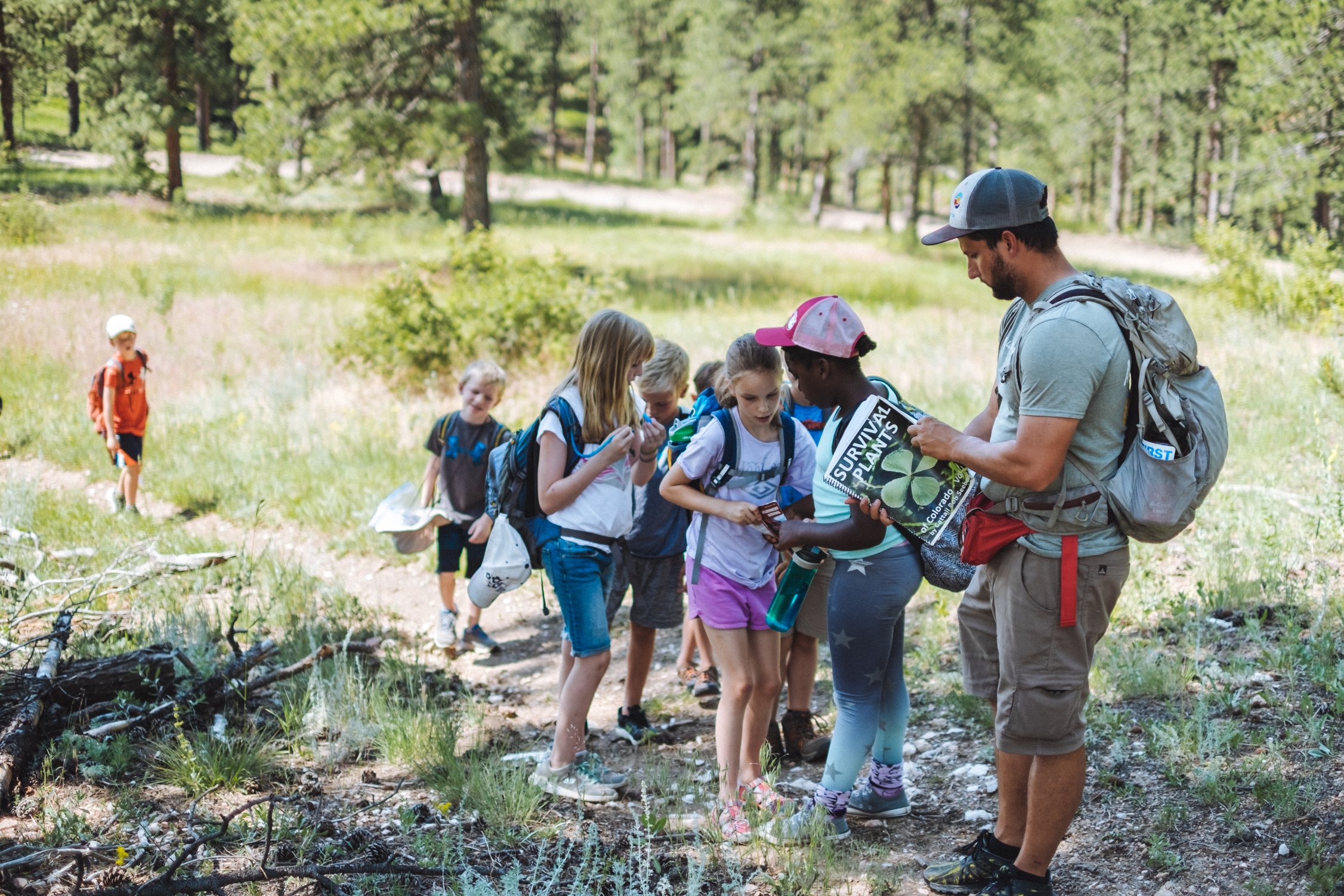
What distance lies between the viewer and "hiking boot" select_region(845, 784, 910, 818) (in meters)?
3.68

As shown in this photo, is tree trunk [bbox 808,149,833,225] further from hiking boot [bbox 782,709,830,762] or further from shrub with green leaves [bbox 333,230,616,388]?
hiking boot [bbox 782,709,830,762]

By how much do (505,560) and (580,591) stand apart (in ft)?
1.17

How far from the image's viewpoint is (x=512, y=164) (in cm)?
1800

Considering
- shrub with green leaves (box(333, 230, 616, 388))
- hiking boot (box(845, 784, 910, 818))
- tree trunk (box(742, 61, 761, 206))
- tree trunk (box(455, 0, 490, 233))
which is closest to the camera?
hiking boot (box(845, 784, 910, 818))

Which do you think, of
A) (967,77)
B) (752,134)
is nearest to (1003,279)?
(967,77)

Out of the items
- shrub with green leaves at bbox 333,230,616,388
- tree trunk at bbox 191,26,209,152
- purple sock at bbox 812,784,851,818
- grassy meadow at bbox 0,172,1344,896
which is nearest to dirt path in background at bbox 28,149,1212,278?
tree trunk at bbox 191,26,209,152

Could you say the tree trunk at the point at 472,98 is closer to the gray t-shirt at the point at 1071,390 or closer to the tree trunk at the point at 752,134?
the gray t-shirt at the point at 1071,390

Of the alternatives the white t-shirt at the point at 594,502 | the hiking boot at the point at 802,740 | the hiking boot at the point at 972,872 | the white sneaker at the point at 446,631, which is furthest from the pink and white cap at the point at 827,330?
the white sneaker at the point at 446,631

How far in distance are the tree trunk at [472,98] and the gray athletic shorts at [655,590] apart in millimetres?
11767

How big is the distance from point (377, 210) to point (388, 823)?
16818mm

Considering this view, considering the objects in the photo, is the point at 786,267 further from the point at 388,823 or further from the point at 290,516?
the point at 388,823

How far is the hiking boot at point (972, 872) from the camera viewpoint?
10.1ft

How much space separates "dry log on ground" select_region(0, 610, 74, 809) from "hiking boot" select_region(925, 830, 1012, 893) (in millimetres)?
3218

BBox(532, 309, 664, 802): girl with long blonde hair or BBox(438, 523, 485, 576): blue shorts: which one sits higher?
BBox(532, 309, 664, 802): girl with long blonde hair
